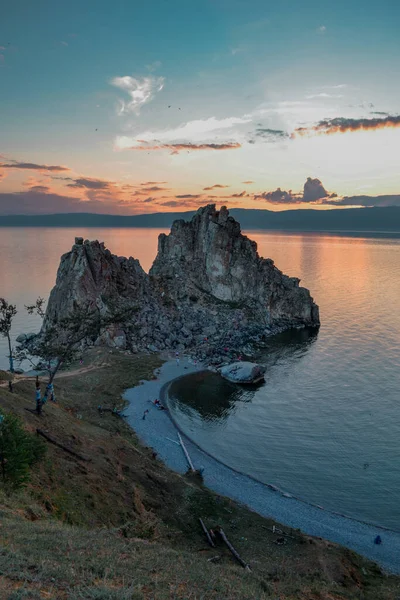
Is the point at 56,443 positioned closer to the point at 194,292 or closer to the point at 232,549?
the point at 232,549

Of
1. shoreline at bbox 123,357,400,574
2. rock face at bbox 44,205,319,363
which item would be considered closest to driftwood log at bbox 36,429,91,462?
shoreline at bbox 123,357,400,574

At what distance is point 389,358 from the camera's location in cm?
7200

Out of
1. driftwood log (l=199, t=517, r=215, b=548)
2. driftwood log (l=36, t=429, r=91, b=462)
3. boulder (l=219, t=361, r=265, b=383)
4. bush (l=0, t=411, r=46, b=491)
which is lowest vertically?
boulder (l=219, t=361, r=265, b=383)

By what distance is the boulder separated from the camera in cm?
6375

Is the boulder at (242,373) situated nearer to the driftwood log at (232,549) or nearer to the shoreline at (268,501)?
the shoreline at (268,501)

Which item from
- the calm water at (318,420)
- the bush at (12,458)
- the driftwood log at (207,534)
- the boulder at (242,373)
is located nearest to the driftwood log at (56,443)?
the bush at (12,458)

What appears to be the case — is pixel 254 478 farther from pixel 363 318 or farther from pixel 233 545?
pixel 363 318

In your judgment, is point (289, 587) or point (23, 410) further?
point (23, 410)

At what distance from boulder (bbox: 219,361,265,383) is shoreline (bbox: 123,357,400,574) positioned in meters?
17.0

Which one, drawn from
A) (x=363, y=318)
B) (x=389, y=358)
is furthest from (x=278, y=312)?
(x=389, y=358)

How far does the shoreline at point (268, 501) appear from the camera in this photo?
3050 centimetres

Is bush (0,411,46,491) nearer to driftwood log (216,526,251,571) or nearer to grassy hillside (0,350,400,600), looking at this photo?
grassy hillside (0,350,400,600)

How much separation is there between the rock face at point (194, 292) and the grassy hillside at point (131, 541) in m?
35.7

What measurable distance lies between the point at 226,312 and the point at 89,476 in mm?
73108
